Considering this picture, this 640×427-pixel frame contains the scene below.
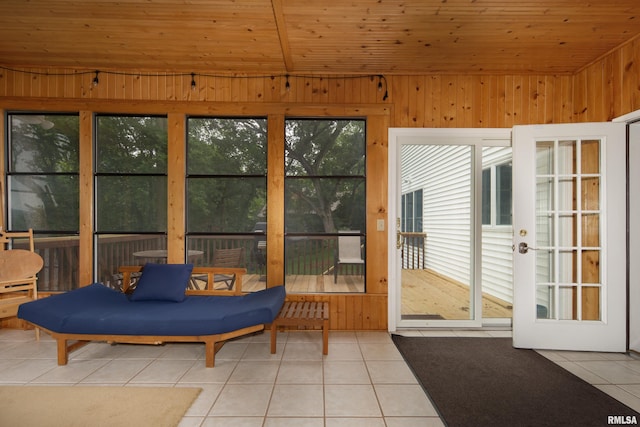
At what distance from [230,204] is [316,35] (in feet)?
6.34

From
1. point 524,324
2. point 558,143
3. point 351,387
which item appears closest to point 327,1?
point 558,143

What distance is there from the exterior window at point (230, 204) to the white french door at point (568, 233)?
2611 millimetres

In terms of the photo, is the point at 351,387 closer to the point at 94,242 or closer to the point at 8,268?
the point at 94,242

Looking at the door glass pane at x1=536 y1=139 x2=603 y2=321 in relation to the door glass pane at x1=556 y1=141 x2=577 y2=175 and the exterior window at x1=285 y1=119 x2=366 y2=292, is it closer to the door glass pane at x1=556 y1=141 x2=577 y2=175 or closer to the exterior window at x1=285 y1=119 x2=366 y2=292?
the door glass pane at x1=556 y1=141 x2=577 y2=175

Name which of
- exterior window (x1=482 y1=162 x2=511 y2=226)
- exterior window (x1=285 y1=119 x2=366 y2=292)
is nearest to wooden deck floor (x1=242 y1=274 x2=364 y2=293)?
exterior window (x1=285 y1=119 x2=366 y2=292)

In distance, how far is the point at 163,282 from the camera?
315 cm

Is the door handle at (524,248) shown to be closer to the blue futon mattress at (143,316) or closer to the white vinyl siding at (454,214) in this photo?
the white vinyl siding at (454,214)

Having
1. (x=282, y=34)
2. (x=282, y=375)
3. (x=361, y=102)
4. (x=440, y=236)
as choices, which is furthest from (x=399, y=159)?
(x=282, y=375)

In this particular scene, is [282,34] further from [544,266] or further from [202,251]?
[544,266]

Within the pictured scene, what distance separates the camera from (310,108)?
3508mm

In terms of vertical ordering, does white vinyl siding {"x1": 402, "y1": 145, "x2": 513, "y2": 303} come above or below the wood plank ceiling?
below
